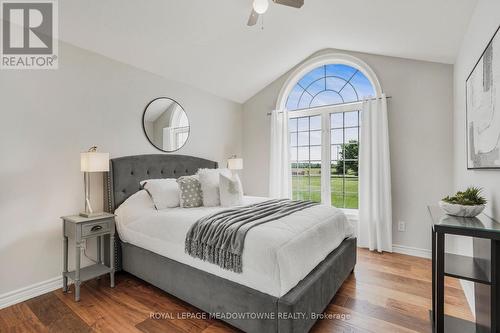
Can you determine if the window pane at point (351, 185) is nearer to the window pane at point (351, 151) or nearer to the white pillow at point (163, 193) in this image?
the window pane at point (351, 151)

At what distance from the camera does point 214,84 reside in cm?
421

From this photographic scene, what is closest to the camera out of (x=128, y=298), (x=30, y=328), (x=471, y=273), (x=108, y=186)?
(x=471, y=273)

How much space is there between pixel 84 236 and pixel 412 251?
3.98 m

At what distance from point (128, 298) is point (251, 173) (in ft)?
10.2

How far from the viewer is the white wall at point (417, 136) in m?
3.28

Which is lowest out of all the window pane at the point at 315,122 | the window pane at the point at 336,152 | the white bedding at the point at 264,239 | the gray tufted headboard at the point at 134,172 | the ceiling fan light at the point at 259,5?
the white bedding at the point at 264,239

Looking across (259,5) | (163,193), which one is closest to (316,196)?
(163,193)

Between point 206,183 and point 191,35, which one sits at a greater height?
point 191,35

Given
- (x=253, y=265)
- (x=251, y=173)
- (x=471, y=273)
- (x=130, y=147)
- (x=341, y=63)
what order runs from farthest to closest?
(x=251, y=173), (x=341, y=63), (x=130, y=147), (x=253, y=265), (x=471, y=273)

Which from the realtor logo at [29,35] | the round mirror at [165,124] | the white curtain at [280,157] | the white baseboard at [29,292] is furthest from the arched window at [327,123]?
the white baseboard at [29,292]

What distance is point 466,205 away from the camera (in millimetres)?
1667

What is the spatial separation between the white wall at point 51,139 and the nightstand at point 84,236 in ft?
0.60

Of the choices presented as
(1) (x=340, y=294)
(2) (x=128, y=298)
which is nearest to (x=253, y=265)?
(1) (x=340, y=294)

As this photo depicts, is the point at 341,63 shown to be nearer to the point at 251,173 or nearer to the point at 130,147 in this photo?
the point at 251,173
